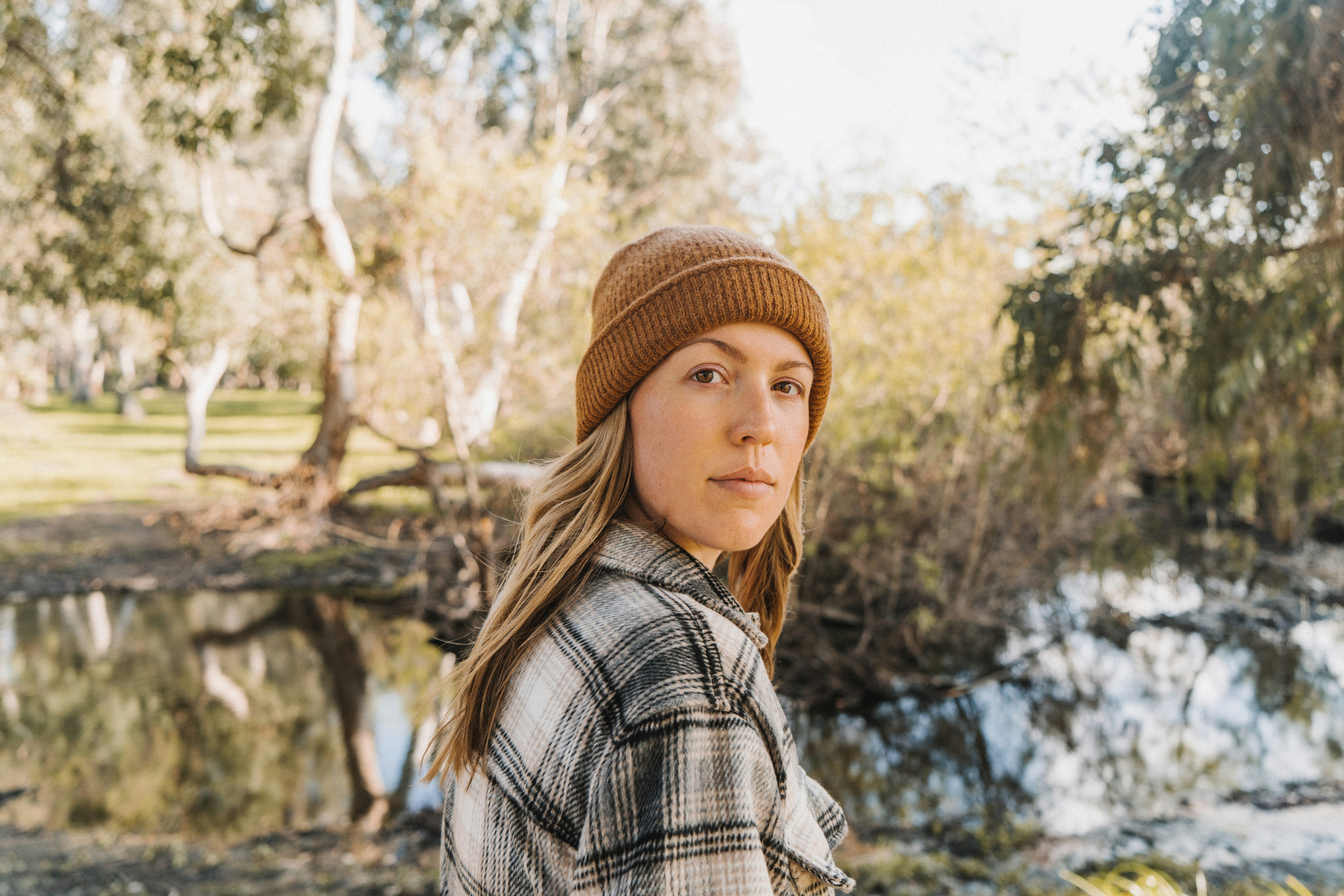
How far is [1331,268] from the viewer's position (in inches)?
160

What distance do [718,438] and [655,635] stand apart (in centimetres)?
36

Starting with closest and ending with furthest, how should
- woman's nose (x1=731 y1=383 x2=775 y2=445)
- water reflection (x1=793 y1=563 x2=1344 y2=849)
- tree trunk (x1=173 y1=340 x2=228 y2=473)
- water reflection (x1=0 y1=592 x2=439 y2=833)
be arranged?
woman's nose (x1=731 y1=383 x2=775 y2=445), water reflection (x1=0 y1=592 x2=439 y2=833), water reflection (x1=793 y1=563 x2=1344 y2=849), tree trunk (x1=173 y1=340 x2=228 y2=473)

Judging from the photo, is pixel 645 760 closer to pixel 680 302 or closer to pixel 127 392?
pixel 680 302

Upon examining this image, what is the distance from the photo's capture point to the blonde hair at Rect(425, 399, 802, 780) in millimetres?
1144

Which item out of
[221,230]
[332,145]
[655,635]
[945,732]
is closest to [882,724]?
[945,732]

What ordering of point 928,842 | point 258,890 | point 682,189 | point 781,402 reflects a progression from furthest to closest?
point 682,189
point 928,842
point 258,890
point 781,402

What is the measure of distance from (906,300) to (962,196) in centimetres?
170

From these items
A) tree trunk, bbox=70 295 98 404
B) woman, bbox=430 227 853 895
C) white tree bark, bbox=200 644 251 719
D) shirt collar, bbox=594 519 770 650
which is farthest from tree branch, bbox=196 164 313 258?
tree trunk, bbox=70 295 98 404

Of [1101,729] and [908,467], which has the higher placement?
[908,467]

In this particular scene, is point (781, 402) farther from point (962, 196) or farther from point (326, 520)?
point (326, 520)

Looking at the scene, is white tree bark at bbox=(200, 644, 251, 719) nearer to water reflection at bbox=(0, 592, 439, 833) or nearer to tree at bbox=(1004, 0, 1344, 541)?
water reflection at bbox=(0, 592, 439, 833)

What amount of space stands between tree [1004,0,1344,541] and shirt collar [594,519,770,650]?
4186 millimetres

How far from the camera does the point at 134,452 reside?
72.7 feet

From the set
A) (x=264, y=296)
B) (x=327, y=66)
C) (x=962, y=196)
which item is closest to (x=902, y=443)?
(x=962, y=196)
